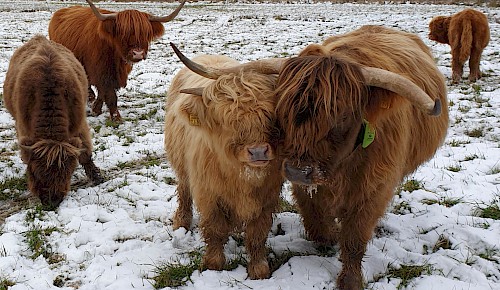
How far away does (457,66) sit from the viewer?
9.38 meters

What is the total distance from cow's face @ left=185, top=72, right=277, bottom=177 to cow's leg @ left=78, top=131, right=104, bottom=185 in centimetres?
250

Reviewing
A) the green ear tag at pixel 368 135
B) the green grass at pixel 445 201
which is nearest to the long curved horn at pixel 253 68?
the green ear tag at pixel 368 135

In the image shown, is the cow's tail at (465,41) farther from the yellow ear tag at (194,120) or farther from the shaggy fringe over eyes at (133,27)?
the yellow ear tag at (194,120)

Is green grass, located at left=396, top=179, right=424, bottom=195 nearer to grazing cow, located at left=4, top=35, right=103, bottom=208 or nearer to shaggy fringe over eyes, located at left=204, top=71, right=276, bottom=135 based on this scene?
shaggy fringe over eyes, located at left=204, top=71, right=276, bottom=135

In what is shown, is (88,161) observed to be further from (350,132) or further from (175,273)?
(350,132)

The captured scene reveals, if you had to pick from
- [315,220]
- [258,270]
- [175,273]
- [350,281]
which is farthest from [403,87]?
[175,273]

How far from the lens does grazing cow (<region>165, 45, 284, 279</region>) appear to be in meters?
2.59

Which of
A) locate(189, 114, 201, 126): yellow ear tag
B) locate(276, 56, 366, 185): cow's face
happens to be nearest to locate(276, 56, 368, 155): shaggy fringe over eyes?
locate(276, 56, 366, 185): cow's face

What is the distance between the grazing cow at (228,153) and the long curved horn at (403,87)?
1.89 ft

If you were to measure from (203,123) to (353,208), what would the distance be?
116 cm

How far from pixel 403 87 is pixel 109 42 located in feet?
18.2

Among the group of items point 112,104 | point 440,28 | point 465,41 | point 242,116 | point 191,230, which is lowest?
point 191,230

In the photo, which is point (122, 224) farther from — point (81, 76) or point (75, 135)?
point (81, 76)

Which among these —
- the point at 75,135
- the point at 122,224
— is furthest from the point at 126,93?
the point at 122,224
